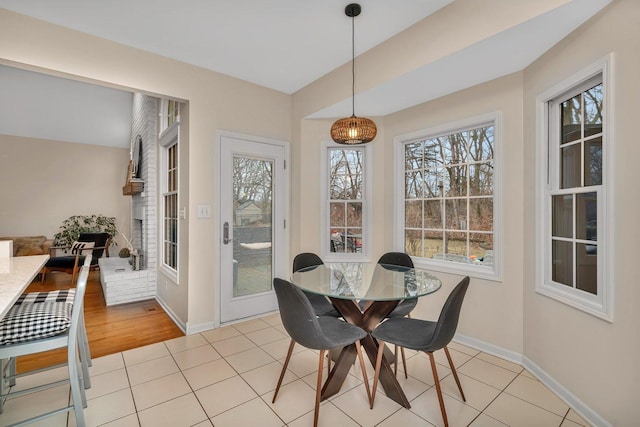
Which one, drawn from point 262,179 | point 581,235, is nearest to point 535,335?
point 581,235

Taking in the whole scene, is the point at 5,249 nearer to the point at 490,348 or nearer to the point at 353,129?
the point at 353,129

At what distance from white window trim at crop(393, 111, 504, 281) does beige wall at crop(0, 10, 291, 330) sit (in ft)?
4.77

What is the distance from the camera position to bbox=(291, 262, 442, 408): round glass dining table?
76.1 inches

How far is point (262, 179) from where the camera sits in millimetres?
3594

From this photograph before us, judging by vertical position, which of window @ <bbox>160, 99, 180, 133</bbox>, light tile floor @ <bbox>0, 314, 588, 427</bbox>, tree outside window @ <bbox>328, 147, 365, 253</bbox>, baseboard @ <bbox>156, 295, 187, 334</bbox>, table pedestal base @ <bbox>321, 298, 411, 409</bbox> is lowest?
light tile floor @ <bbox>0, 314, 588, 427</bbox>

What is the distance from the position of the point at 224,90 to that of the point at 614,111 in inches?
125

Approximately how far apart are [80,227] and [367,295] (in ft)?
23.6

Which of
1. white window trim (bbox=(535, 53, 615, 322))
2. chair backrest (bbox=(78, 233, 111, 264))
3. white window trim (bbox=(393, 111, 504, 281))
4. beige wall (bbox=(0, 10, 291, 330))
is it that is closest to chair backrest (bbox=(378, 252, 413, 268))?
white window trim (bbox=(393, 111, 504, 281))

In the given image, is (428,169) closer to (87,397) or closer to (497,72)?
(497,72)

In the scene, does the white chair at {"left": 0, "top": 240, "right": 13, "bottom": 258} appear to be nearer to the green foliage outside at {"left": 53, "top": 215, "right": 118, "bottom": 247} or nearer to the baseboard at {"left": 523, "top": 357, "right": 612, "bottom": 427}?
the baseboard at {"left": 523, "top": 357, "right": 612, "bottom": 427}

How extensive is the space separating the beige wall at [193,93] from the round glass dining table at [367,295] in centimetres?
122

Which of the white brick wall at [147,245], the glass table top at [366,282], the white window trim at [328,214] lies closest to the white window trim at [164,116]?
the white brick wall at [147,245]

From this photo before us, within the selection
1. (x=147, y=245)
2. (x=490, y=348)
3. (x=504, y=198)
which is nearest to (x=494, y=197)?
(x=504, y=198)

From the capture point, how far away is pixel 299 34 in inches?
101
